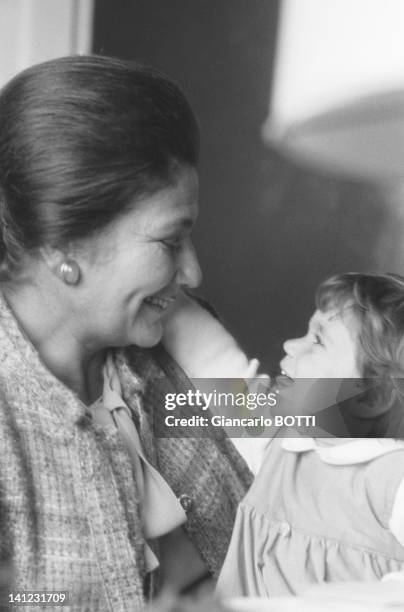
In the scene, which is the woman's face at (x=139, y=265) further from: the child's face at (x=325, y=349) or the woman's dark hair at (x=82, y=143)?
the child's face at (x=325, y=349)

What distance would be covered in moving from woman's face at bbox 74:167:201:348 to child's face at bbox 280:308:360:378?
0.48ft

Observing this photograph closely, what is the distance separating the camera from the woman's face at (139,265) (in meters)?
0.88

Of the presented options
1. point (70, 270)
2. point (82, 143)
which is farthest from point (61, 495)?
point (82, 143)

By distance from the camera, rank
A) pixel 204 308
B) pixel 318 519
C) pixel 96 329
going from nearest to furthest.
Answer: pixel 318 519, pixel 96 329, pixel 204 308

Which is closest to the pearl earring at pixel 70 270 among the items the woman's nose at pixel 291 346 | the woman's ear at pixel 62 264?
the woman's ear at pixel 62 264

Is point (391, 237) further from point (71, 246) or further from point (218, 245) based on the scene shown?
point (71, 246)

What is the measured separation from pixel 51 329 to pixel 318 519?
0.38 meters

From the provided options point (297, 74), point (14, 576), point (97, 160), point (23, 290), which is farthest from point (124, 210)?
point (14, 576)

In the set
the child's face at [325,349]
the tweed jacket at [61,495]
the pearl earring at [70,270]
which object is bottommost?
the tweed jacket at [61,495]

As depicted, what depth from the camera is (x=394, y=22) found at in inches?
34.3

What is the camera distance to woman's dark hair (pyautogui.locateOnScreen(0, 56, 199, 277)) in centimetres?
84

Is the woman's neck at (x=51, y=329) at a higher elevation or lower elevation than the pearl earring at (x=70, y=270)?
lower

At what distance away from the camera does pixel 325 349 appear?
89 centimetres

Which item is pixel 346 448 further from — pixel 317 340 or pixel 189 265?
pixel 189 265
